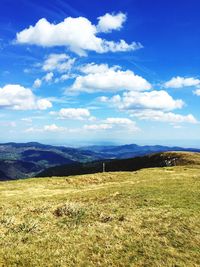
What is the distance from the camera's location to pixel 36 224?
80.8 ft

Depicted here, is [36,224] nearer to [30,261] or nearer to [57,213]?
[57,213]

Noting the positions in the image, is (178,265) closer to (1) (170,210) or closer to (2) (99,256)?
(2) (99,256)

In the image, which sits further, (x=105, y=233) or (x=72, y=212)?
(x=72, y=212)

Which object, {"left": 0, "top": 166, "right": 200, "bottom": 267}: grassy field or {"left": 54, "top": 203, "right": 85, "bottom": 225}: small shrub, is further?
{"left": 54, "top": 203, "right": 85, "bottom": 225}: small shrub

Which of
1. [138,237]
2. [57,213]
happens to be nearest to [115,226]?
[138,237]

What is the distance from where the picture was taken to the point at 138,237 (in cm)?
2147

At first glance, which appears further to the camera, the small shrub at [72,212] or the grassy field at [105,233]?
the small shrub at [72,212]

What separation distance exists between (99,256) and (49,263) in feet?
8.70

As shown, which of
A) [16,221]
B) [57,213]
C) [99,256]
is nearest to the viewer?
[99,256]

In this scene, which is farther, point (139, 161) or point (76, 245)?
point (139, 161)

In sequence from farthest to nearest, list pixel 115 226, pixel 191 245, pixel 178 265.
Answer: pixel 115 226 → pixel 191 245 → pixel 178 265

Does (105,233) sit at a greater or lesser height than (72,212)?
lesser

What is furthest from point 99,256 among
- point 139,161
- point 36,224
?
point 139,161

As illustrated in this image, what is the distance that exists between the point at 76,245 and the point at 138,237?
4.02 m
